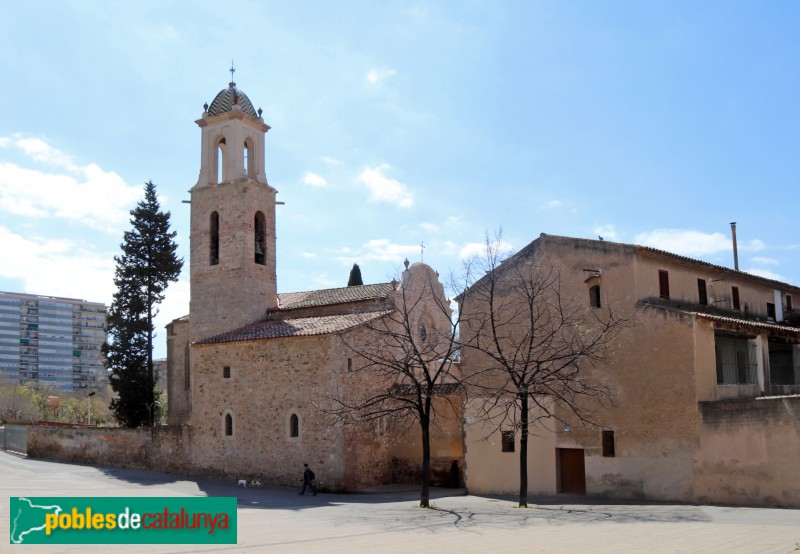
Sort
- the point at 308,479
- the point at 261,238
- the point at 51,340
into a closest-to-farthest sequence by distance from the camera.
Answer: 1. the point at 308,479
2. the point at 261,238
3. the point at 51,340

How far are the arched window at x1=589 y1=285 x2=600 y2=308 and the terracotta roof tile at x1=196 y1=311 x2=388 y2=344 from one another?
25.5 ft

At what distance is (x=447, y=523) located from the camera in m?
17.0

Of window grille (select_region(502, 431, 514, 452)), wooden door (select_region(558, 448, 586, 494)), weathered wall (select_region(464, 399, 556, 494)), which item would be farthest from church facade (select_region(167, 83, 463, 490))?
wooden door (select_region(558, 448, 586, 494))

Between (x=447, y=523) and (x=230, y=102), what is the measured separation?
2359 centimetres

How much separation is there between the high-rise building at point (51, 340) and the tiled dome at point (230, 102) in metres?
113

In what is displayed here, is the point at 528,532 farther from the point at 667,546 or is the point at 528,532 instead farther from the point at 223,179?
the point at 223,179

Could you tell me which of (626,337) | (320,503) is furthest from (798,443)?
(320,503)

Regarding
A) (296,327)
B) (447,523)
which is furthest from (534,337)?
(296,327)

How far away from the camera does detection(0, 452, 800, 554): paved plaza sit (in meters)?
12.7

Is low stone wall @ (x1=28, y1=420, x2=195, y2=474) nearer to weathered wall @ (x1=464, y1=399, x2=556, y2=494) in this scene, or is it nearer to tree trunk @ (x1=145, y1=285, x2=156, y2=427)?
tree trunk @ (x1=145, y1=285, x2=156, y2=427)

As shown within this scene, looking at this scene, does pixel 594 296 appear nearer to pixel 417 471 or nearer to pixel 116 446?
pixel 417 471

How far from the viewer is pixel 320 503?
75.0 ft

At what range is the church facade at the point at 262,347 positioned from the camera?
1080 inches

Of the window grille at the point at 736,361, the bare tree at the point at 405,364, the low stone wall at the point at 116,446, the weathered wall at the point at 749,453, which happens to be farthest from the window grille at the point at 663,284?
the low stone wall at the point at 116,446
